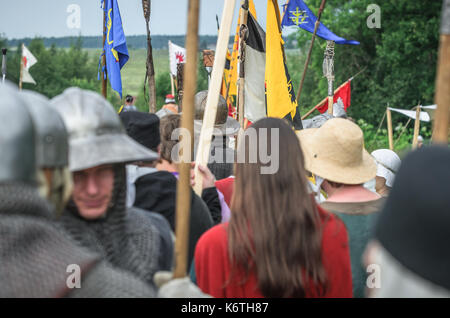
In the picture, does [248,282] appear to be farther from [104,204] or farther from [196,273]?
[104,204]

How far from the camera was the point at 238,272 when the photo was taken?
6.48 ft

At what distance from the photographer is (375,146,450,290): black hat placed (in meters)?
1.09

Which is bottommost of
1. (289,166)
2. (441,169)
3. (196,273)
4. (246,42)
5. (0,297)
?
(196,273)

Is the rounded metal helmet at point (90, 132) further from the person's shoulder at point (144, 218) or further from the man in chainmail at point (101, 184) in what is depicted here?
the person's shoulder at point (144, 218)

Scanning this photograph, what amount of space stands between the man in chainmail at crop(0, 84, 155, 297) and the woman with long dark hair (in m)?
0.72

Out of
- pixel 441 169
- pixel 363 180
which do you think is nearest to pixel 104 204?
pixel 441 169

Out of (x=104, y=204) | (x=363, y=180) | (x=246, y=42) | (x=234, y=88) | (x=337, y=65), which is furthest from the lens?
(x=337, y=65)

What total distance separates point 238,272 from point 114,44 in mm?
5298

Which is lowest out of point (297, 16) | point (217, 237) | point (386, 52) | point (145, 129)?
point (217, 237)

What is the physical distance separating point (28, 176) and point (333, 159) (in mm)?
1797

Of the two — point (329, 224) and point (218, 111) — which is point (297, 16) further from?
point (329, 224)

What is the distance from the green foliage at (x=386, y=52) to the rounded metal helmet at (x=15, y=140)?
23.4m

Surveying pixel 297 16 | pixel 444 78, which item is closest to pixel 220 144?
pixel 444 78

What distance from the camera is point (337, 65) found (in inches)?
1123
